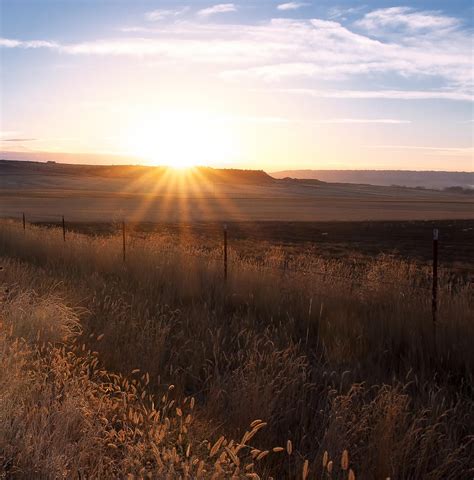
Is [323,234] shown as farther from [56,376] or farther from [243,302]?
[56,376]

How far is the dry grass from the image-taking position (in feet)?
15.4

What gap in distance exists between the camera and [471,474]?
4.68 meters

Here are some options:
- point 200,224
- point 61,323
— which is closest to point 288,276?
point 61,323

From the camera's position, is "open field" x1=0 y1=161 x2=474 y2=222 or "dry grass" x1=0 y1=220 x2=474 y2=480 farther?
"open field" x1=0 y1=161 x2=474 y2=222

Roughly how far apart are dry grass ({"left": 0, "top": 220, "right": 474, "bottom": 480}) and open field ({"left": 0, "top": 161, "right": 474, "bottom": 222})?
1160 inches

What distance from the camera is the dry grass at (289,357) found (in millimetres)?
4680

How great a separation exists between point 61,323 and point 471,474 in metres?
4.44

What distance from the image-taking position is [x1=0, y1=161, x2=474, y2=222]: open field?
55844 millimetres

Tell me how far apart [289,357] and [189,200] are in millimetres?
76739

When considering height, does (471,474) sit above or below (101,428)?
below

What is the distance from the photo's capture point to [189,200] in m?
83.0

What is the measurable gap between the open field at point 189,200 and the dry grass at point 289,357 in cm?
2946

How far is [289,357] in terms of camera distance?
6.88m

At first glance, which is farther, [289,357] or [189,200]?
[189,200]
